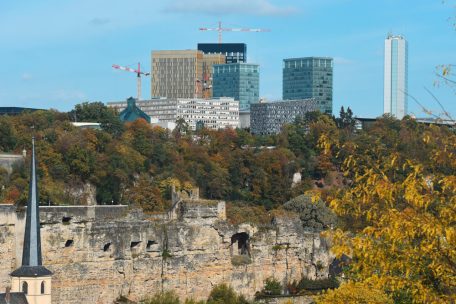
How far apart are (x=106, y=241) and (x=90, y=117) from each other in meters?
47.0

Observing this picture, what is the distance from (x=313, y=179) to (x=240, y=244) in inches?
1023

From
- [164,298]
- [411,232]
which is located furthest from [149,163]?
[411,232]

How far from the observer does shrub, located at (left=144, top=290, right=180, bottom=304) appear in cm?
4356

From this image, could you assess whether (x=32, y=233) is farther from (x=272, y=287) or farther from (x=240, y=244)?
(x=240, y=244)

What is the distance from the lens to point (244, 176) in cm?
7125

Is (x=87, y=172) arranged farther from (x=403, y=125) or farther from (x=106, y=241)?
(x=403, y=125)

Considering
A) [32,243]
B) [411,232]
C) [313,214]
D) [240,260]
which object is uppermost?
[411,232]

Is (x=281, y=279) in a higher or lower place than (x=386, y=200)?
lower

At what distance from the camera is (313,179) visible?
2980 inches

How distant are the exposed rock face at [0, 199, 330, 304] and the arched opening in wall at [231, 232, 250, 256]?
0.11 ft

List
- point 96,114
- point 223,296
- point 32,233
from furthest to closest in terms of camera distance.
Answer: point 96,114, point 223,296, point 32,233

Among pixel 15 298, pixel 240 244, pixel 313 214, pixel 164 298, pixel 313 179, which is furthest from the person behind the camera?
pixel 313 179

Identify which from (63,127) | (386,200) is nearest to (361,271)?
(386,200)

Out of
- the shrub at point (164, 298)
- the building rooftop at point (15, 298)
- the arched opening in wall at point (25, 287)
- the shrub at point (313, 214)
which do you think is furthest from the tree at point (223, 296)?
the shrub at point (313, 214)
